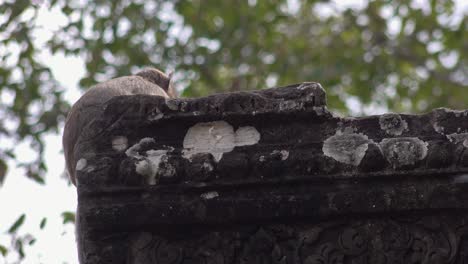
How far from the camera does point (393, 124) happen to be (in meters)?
3.59

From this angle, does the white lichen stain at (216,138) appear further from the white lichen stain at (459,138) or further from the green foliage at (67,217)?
the green foliage at (67,217)

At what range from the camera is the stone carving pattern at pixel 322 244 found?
11.2 feet

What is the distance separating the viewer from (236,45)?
14.6 metres

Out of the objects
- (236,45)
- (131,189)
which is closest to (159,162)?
(131,189)

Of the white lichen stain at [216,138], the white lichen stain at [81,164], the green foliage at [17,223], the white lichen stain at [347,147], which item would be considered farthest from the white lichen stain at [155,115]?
the green foliage at [17,223]

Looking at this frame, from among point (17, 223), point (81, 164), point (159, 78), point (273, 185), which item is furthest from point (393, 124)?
point (17, 223)

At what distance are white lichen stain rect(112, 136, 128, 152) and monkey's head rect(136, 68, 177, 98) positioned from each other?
142 inches

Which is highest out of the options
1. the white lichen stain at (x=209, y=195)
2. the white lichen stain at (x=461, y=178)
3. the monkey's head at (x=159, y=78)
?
the monkey's head at (x=159, y=78)

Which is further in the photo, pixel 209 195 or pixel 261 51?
pixel 261 51

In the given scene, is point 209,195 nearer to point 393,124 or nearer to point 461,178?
point 393,124

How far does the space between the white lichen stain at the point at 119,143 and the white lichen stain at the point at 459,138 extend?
1.05 metres

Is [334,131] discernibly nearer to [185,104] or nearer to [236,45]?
[185,104]

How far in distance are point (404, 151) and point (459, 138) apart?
18 cm

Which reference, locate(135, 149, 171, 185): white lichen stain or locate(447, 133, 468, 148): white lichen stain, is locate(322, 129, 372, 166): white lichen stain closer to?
locate(447, 133, 468, 148): white lichen stain
